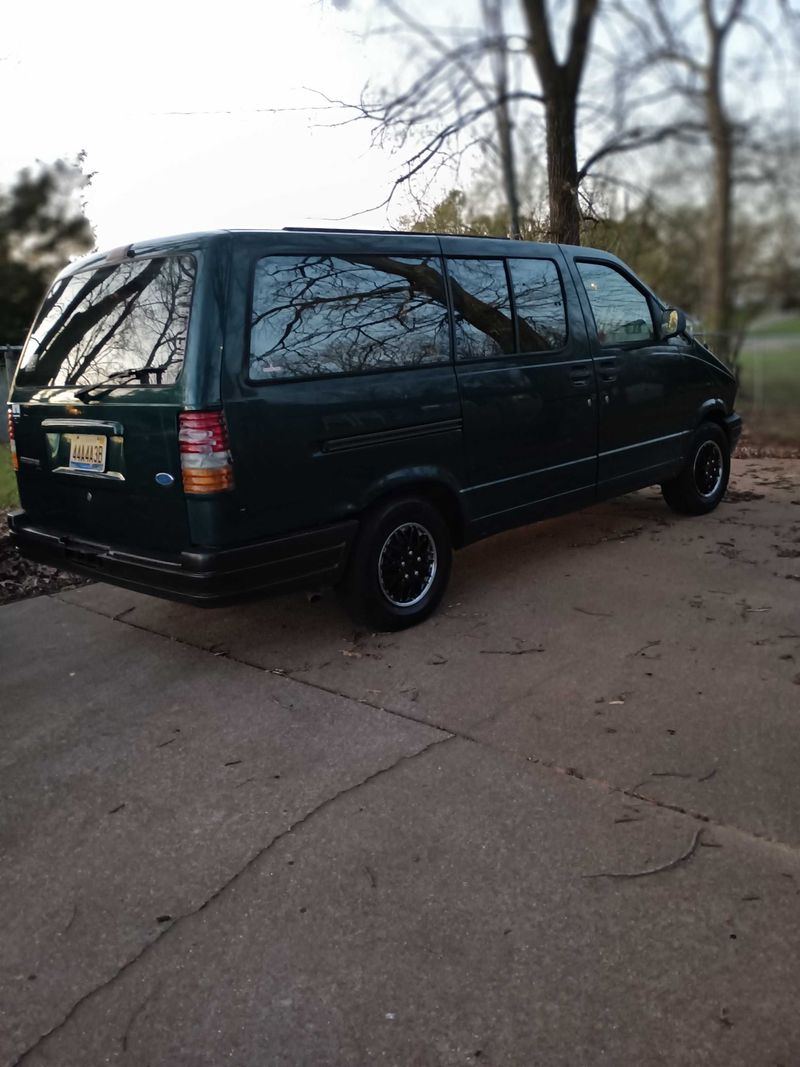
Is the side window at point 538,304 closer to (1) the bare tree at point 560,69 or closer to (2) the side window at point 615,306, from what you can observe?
(2) the side window at point 615,306

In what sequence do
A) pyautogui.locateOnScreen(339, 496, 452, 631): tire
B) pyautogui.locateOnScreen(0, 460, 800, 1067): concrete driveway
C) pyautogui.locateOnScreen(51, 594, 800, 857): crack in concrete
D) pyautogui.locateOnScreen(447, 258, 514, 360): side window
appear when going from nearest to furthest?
1. pyautogui.locateOnScreen(0, 460, 800, 1067): concrete driveway
2. pyautogui.locateOnScreen(51, 594, 800, 857): crack in concrete
3. pyautogui.locateOnScreen(339, 496, 452, 631): tire
4. pyautogui.locateOnScreen(447, 258, 514, 360): side window

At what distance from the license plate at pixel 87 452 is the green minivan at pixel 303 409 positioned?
15mm

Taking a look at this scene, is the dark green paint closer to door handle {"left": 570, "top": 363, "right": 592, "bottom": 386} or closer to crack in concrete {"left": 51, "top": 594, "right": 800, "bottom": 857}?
door handle {"left": 570, "top": 363, "right": 592, "bottom": 386}

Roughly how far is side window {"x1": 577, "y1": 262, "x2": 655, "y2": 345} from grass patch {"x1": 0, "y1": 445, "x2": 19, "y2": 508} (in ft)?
13.3

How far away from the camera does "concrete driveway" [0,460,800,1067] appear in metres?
2.02

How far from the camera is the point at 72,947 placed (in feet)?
7.62

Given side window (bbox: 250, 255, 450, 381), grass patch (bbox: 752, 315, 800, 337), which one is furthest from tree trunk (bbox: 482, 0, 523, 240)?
grass patch (bbox: 752, 315, 800, 337)

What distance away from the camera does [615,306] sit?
5.69m

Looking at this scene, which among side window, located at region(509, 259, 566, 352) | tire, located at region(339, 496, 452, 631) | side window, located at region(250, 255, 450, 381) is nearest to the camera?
side window, located at region(250, 255, 450, 381)

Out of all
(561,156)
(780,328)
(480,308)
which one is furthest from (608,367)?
(780,328)

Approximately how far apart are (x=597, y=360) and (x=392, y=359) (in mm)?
1755

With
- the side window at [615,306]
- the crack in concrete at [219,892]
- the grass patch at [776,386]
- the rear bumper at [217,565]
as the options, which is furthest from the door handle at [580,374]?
the grass patch at [776,386]

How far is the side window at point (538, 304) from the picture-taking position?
5000 millimetres

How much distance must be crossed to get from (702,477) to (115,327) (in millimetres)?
4541
